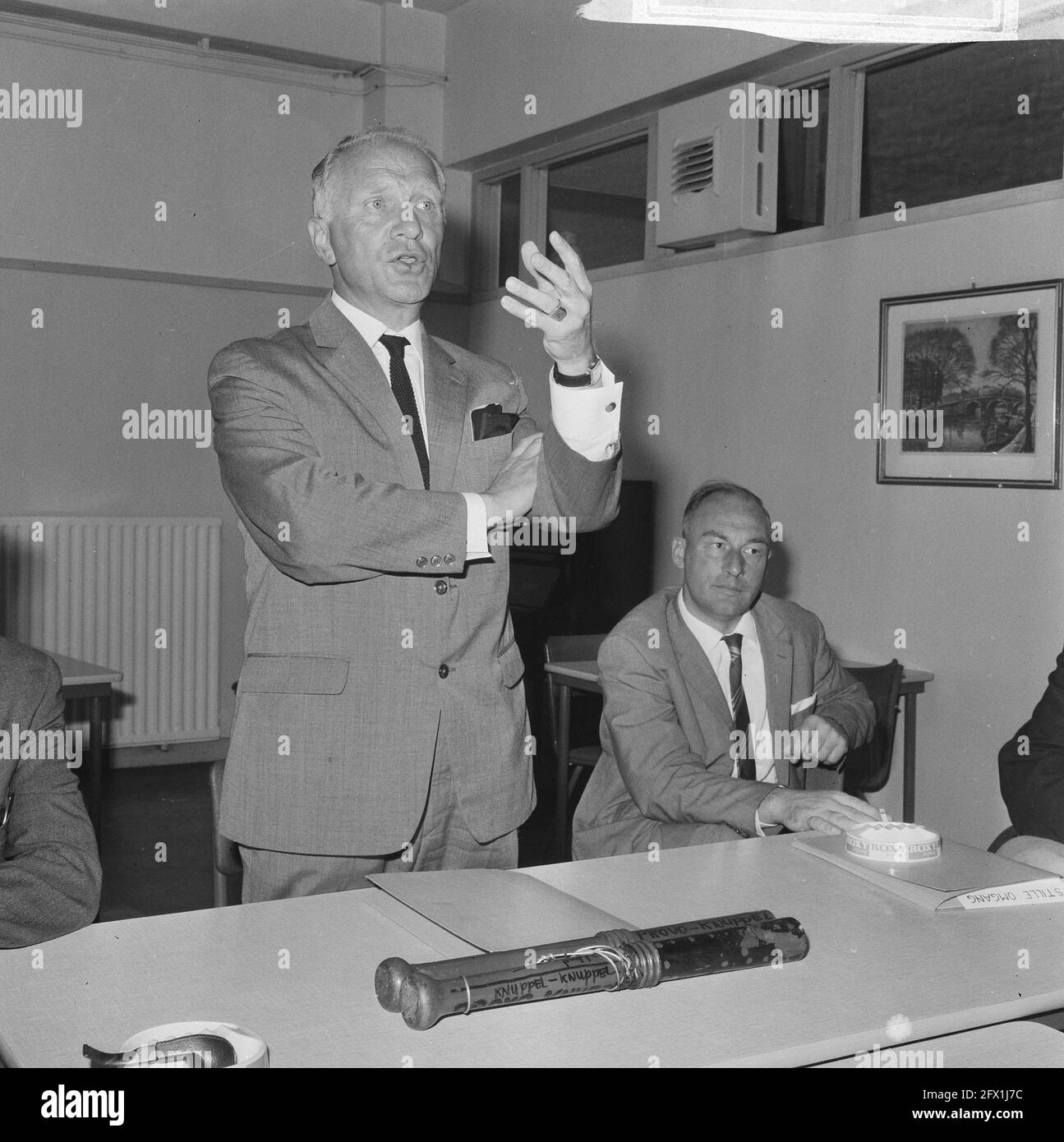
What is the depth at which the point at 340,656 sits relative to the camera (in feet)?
5.98

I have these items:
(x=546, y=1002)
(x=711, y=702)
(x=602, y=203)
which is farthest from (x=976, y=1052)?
(x=602, y=203)

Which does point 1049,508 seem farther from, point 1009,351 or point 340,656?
point 340,656

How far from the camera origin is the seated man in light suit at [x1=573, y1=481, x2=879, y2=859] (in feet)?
7.89

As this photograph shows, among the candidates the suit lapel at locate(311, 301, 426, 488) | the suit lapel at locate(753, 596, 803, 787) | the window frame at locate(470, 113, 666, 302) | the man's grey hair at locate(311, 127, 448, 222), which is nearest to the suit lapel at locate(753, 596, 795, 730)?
the suit lapel at locate(753, 596, 803, 787)

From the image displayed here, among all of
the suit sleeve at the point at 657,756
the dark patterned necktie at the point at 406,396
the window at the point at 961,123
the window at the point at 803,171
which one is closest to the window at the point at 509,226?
the window at the point at 803,171

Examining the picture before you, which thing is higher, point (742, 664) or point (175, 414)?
point (175, 414)

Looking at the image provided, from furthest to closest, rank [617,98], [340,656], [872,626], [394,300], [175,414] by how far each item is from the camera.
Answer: [175,414]
[617,98]
[872,626]
[394,300]
[340,656]

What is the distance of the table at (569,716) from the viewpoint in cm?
418

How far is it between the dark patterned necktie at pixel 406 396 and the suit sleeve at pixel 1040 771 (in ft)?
3.55

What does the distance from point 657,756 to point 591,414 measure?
0.82 meters

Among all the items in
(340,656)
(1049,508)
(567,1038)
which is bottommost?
(567,1038)

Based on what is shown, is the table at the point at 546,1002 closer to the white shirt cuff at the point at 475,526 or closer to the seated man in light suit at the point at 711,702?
the white shirt cuff at the point at 475,526

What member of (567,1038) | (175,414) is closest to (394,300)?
(567,1038)

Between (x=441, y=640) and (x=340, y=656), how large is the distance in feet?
0.47
